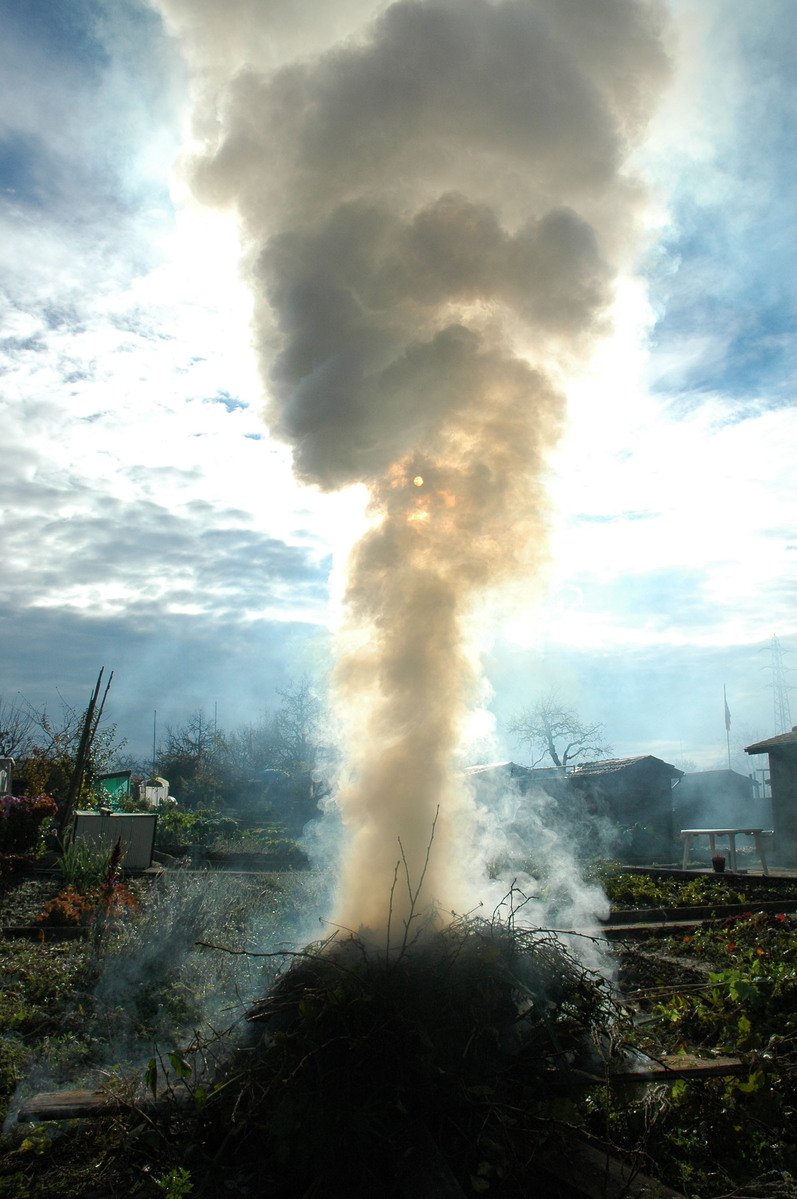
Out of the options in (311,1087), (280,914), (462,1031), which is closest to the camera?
(311,1087)

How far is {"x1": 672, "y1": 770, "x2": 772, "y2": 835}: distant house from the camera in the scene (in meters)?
37.9

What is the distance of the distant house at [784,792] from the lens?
70.4ft

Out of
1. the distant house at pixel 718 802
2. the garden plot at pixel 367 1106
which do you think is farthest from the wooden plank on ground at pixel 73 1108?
the distant house at pixel 718 802

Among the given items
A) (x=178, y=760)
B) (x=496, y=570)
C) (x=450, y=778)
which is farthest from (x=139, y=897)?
(x=178, y=760)

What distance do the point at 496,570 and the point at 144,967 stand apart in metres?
5.03

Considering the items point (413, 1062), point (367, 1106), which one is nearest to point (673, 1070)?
point (413, 1062)

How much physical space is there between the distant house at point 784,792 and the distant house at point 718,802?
1410 cm

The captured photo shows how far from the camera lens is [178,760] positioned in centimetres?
3969

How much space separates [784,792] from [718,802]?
20.4 meters

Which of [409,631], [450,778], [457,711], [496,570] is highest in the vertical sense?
[496,570]

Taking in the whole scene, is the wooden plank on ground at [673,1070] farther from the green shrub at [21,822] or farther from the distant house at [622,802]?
the distant house at [622,802]

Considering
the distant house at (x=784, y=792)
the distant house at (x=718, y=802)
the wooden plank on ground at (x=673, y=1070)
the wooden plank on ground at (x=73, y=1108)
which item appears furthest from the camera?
the distant house at (x=718, y=802)

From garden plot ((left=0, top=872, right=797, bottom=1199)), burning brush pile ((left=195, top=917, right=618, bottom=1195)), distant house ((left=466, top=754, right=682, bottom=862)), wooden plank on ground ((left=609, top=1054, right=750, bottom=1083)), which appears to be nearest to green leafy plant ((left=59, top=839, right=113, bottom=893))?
garden plot ((left=0, top=872, right=797, bottom=1199))

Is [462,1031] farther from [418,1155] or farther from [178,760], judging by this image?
[178,760]
